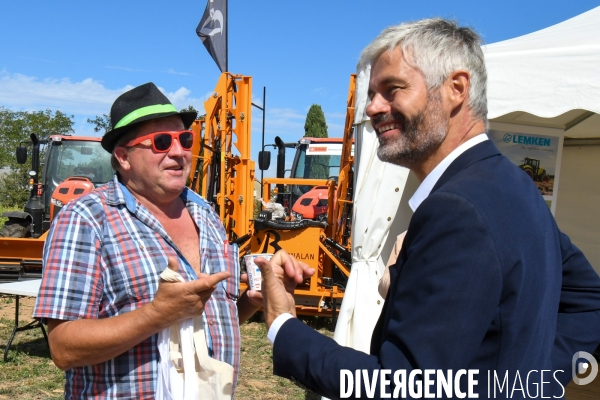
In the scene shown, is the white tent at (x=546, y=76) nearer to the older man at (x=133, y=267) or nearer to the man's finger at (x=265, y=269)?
the older man at (x=133, y=267)

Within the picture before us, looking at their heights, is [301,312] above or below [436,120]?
below

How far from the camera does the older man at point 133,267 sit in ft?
6.00

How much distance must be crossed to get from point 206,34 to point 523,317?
402 inches

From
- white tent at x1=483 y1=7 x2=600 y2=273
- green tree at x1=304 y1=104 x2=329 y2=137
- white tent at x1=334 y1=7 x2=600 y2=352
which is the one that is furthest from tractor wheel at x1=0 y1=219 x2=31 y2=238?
green tree at x1=304 y1=104 x2=329 y2=137

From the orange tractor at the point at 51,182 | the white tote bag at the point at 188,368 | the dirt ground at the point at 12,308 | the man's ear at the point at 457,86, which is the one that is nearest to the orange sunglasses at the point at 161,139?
the white tote bag at the point at 188,368

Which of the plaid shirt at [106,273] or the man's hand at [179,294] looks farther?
the plaid shirt at [106,273]

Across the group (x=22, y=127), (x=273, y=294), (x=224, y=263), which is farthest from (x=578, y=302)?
(x=22, y=127)

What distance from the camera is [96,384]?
1936mm

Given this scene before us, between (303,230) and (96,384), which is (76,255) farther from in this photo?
(303,230)

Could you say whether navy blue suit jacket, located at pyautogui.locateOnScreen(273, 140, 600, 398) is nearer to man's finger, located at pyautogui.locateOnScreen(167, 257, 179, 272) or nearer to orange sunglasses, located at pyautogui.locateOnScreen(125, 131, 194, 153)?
man's finger, located at pyautogui.locateOnScreen(167, 257, 179, 272)

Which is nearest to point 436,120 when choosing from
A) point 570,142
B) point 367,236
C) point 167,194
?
point 167,194

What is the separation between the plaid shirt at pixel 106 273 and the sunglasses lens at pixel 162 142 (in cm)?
25

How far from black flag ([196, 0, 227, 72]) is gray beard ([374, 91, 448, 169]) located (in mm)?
9365

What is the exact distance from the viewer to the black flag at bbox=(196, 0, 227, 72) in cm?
1047
